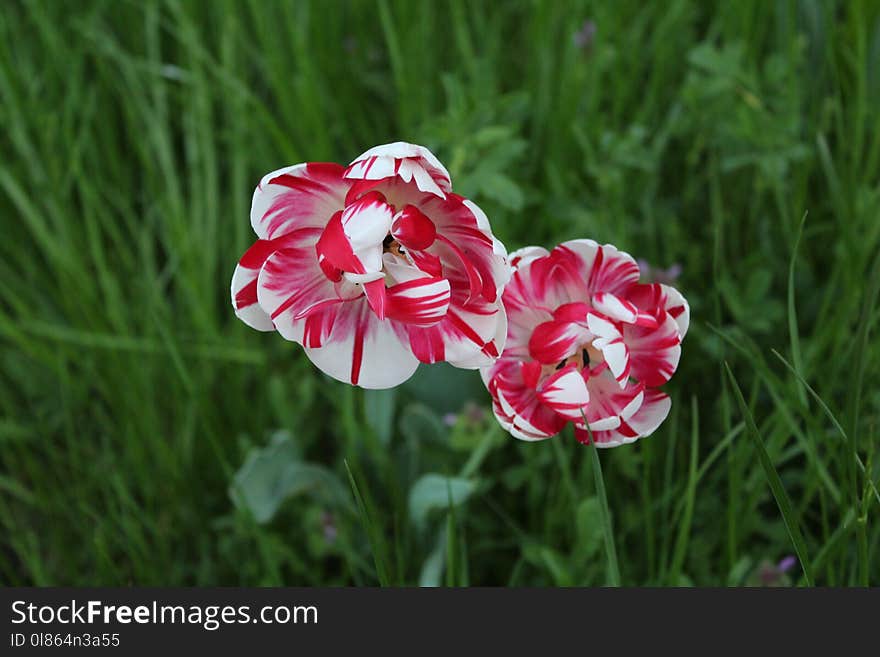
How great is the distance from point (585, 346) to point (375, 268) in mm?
192

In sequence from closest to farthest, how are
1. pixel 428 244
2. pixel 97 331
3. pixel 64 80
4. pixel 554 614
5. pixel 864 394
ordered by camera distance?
pixel 428 244 < pixel 554 614 < pixel 864 394 < pixel 97 331 < pixel 64 80

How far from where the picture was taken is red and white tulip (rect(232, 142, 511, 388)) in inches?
22.2

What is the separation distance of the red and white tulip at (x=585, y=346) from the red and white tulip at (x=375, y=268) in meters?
0.06

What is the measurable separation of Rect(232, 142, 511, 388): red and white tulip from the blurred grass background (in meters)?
0.27

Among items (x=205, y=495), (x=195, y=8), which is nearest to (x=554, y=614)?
(x=205, y=495)

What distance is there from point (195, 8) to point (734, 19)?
840mm

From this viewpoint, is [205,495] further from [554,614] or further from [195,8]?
[195,8]

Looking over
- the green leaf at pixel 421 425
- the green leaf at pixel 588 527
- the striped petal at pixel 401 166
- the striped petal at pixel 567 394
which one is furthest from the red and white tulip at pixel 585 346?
the green leaf at pixel 421 425

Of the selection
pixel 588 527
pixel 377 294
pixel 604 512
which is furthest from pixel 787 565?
pixel 377 294

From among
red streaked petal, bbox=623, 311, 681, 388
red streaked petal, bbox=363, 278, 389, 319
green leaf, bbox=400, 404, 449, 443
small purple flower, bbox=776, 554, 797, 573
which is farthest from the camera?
green leaf, bbox=400, 404, 449, 443

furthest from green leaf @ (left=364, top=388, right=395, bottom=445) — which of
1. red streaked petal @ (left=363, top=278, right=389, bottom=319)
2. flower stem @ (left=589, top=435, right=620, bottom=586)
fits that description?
red streaked petal @ (left=363, top=278, right=389, bottom=319)

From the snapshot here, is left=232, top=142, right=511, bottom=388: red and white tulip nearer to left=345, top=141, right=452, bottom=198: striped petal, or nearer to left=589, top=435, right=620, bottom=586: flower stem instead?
left=345, top=141, right=452, bottom=198: striped petal

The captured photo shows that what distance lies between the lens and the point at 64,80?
1.46 meters

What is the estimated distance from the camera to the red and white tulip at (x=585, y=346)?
2.03ft
